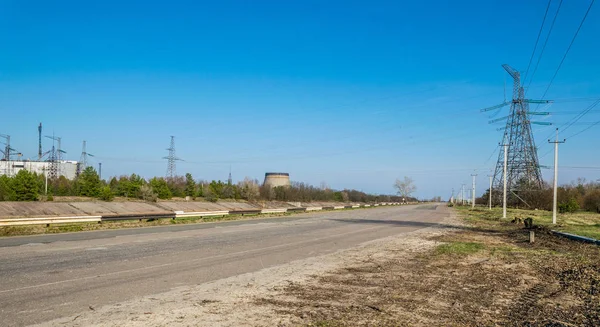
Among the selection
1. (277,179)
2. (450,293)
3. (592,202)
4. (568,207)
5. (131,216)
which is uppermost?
(277,179)

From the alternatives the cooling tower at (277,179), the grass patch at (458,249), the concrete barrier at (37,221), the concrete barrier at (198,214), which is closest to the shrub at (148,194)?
the concrete barrier at (198,214)

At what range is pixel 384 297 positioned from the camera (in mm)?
8609

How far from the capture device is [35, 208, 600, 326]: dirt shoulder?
693cm

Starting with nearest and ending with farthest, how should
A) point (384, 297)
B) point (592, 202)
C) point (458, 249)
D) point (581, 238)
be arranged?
point (384, 297)
point (458, 249)
point (581, 238)
point (592, 202)

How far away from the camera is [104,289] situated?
891 centimetres

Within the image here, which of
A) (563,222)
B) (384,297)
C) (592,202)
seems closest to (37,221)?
(384,297)

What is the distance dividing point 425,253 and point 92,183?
57.2 meters

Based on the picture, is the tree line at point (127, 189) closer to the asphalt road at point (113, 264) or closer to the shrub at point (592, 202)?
the asphalt road at point (113, 264)

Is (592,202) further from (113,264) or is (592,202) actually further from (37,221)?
(113,264)

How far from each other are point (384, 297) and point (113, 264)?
7.53 meters

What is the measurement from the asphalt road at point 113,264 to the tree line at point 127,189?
121ft

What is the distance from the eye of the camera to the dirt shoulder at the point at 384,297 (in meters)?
6.93

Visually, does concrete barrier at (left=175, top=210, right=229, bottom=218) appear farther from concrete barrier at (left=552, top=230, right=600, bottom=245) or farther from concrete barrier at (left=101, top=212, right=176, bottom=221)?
concrete barrier at (left=552, top=230, right=600, bottom=245)

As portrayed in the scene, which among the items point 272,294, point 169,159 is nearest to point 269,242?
point 272,294
